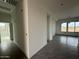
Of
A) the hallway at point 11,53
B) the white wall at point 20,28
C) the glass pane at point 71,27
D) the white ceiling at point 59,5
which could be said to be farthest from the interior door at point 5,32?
the glass pane at point 71,27

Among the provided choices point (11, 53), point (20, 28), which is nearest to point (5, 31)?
point (20, 28)

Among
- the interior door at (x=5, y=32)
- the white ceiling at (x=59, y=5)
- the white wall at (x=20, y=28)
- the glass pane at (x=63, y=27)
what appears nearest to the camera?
the white wall at (x=20, y=28)

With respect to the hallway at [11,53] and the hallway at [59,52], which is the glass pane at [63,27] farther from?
the hallway at [11,53]

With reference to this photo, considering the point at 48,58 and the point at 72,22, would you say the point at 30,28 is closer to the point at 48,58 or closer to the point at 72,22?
the point at 48,58

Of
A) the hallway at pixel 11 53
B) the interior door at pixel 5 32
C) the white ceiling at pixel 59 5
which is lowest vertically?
the hallway at pixel 11 53

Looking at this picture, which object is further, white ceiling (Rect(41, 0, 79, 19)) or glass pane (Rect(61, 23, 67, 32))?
glass pane (Rect(61, 23, 67, 32))

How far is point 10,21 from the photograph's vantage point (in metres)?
7.91

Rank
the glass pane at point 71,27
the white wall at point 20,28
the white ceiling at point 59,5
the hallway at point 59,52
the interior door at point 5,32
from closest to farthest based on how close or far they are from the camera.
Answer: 1. the hallway at point 59,52
2. the white wall at point 20,28
3. the white ceiling at point 59,5
4. the interior door at point 5,32
5. the glass pane at point 71,27

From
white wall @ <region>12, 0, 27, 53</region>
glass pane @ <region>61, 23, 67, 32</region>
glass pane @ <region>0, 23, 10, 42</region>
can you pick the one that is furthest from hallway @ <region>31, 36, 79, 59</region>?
glass pane @ <region>61, 23, 67, 32</region>

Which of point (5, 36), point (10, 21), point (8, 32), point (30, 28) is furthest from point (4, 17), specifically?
point (30, 28)

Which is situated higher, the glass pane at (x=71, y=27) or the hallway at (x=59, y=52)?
the glass pane at (x=71, y=27)

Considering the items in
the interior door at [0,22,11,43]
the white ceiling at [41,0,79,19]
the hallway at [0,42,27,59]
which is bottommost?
the hallway at [0,42,27,59]

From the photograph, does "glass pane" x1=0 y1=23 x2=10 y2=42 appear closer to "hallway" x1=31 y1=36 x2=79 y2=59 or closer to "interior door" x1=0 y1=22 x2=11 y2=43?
"interior door" x1=0 y1=22 x2=11 y2=43

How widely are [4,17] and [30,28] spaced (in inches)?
202
